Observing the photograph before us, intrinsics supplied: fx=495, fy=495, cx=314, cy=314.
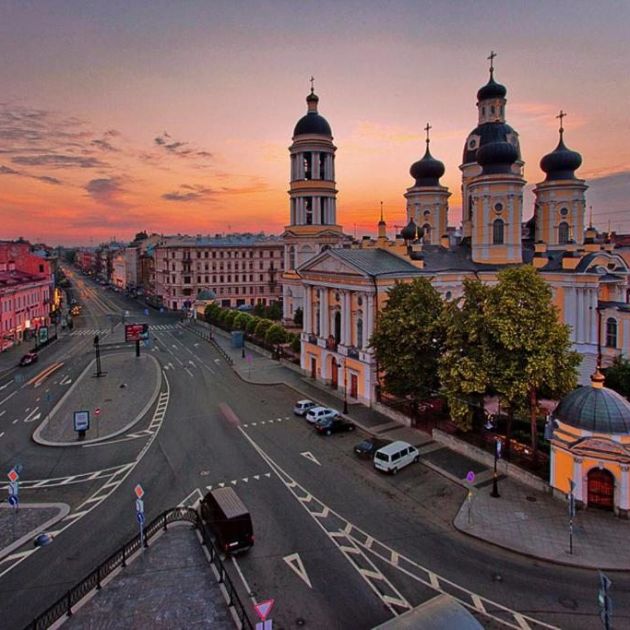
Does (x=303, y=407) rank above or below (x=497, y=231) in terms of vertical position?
below

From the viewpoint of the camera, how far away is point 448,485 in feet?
85.4

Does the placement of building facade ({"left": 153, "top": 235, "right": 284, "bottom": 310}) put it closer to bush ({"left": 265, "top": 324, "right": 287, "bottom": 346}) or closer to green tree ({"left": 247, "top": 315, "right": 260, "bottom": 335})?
green tree ({"left": 247, "top": 315, "right": 260, "bottom": 335})

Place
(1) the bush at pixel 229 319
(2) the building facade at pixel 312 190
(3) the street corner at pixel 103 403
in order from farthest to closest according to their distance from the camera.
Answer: (1) the bush at pixel 229 319 → (2) the building facade at pixel 312 190 → (3) the street corner at pixel 103 403

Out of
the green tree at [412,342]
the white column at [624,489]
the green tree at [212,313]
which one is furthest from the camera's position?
the green tree at [212,313]

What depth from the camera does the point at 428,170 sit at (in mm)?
60469

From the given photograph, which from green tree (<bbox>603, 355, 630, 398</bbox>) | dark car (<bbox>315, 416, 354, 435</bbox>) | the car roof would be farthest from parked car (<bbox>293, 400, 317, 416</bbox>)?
green tree (<bbox>603, 355, 630, 398</bbox>)

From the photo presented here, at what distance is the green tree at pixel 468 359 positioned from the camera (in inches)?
1090

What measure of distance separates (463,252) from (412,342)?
23503 mm

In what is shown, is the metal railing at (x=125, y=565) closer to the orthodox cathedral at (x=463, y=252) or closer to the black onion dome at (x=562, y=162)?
the orthodox cathedral at (x=463, y=252)

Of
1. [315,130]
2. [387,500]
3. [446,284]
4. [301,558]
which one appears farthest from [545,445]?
[315,130]

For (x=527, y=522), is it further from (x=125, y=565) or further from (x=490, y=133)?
(x=490, y=133)

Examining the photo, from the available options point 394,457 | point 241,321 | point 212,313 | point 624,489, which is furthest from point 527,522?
point 212,313

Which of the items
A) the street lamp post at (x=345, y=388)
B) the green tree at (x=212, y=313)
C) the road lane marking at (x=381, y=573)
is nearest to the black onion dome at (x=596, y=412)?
the road lane marking at (x=381, y=573)

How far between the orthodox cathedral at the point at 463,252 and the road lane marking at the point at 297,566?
69.5ft
